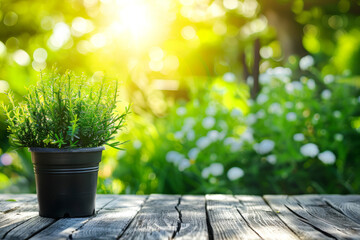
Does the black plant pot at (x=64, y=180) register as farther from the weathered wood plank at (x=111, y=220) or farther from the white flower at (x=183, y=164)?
the white flower at (x=183, y=164)

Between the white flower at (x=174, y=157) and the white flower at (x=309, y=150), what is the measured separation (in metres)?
1.06

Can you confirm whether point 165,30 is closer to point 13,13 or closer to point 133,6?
point 133,6

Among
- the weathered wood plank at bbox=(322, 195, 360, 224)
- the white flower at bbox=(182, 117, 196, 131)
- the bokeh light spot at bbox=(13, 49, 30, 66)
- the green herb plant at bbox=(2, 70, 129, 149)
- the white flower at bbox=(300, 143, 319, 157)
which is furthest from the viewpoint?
the bokeh light spot at bbox=(13, 49, 30, 66)

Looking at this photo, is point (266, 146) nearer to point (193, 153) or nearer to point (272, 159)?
point (272, 159)

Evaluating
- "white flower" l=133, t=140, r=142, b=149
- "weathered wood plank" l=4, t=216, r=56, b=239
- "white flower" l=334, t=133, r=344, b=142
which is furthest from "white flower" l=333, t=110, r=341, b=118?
"weathered wood plank" l=4, t=216, r=56, b=239

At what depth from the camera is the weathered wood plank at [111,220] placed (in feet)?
4.70

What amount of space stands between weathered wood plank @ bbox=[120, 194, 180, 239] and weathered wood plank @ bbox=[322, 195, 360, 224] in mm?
814

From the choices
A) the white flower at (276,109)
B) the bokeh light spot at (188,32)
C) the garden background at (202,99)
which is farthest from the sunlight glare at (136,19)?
the white flower at (276,109)

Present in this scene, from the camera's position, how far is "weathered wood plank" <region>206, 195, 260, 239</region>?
144 cm

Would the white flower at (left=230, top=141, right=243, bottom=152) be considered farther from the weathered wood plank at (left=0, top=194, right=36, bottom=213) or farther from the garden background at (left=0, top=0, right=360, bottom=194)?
the weathered wood plank at (left=0, top=194, right=36, bottom=213)

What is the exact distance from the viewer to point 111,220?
5.51ft

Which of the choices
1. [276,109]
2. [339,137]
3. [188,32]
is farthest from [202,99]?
[188,32]

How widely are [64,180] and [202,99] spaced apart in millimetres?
3067

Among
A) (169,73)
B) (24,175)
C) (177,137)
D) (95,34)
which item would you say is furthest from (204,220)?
(169,73)
